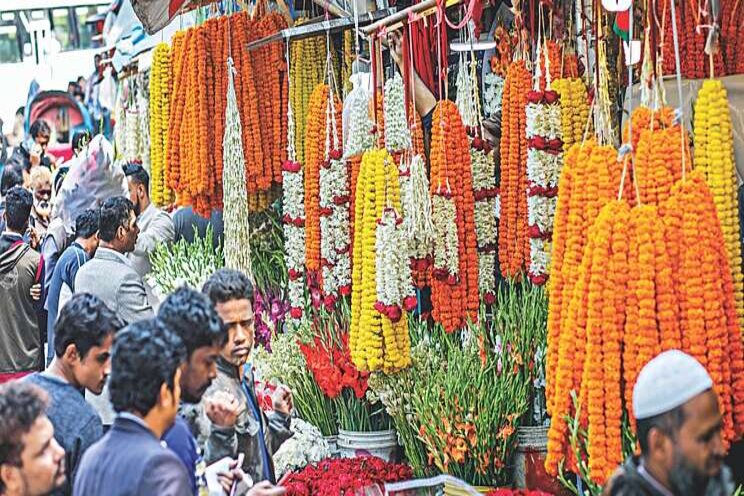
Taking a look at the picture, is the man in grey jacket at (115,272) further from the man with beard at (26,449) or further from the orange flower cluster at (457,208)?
the man with beard at (26,449)

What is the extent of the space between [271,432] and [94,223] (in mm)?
2769

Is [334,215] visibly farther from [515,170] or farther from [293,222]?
[515,170]

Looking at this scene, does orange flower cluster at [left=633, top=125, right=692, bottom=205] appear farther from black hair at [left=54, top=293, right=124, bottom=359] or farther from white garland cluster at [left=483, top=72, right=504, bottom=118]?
white garland cluster at [left=483, top=72, right=504, bottom=118]

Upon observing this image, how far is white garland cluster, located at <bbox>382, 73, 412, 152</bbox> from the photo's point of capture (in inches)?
221

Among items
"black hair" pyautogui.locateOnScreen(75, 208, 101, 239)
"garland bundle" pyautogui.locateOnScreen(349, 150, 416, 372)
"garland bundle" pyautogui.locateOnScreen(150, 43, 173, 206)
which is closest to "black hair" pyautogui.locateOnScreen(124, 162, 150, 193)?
"garland bundle" pyautogui.locateOnScreen(150, 43, 173, 206)

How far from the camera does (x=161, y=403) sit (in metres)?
3.14

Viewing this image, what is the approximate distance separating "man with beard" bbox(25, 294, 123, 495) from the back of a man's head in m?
0.62

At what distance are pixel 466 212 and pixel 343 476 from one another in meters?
1.27

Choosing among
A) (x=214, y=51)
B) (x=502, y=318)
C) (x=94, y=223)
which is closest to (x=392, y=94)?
(x=502, y=318)

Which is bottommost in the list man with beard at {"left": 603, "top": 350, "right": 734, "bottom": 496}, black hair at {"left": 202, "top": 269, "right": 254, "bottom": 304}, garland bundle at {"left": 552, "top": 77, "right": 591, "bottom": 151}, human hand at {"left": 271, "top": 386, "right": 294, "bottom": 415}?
human hand at {"left": 271, "top": 386, "right": 294, "bottom": 415}

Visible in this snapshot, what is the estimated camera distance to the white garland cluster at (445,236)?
543 centimetres

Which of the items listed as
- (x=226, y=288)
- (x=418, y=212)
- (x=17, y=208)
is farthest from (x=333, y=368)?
(x=17, y=208)

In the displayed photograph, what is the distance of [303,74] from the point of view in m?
6.73

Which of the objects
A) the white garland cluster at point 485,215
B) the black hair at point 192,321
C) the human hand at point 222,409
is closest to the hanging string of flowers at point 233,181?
the white garland cluster at point 485,215
